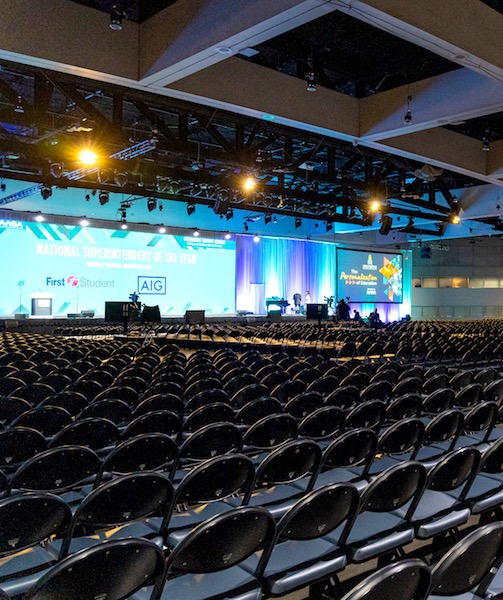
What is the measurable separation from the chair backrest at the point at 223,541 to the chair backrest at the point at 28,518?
1.93 ft

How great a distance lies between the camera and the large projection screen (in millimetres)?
19844

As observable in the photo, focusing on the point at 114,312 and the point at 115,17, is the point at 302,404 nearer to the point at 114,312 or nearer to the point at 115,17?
the point at 115,17

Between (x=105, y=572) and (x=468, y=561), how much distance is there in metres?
1.34

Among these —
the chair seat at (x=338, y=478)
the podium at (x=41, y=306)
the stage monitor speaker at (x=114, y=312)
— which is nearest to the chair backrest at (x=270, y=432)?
the chair seat at (x=338, y=478)

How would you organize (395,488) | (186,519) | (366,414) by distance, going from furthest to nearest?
1. (366,414)
2. (186,519)
3. (395,488)

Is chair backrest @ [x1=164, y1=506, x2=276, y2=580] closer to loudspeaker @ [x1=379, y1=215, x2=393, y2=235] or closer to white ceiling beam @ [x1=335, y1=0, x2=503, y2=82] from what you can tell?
white ceiling beam @ [x1=335, y1=0, x2=503, y2=82]

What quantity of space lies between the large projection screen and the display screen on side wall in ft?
20.8

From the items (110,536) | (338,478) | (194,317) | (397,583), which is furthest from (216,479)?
(194,317)

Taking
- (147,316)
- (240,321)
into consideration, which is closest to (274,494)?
(147,316)

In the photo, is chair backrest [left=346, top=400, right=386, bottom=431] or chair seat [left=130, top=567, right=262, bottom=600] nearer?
chair seat [left=130, top=567, right=262, bottom=600]

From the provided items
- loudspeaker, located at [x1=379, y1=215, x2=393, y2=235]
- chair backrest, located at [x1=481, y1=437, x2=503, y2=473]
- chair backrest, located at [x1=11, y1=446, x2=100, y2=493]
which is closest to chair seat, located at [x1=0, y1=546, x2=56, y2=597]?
chair backrest, located at [x1=11, y1=446, x2=100, y2=493]

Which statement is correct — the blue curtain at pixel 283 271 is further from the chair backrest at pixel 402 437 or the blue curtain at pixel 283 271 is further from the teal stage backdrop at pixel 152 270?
the chair backrest at pixel 402 437

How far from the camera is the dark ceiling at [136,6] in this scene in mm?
7675

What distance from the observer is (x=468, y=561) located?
7.14 feet
